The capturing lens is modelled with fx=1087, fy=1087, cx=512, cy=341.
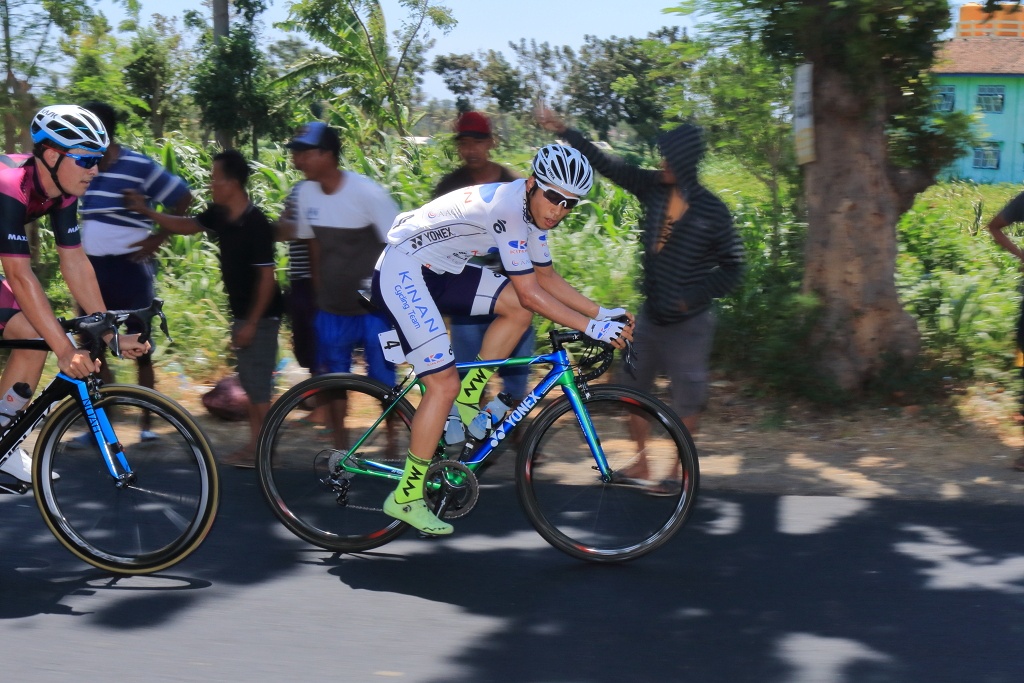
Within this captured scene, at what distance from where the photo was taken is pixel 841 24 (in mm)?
7180

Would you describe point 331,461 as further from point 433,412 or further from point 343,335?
point 343,335

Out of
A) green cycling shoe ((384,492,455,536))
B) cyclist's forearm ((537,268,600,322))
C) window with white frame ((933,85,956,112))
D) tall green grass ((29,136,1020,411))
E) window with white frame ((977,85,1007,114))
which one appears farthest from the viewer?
window with white frame ((977,85,1007,114))

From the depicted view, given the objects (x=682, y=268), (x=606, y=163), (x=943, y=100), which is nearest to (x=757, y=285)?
(x=943, y=100)

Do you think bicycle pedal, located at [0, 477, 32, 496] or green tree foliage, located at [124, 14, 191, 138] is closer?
bicycle pedal, located at [0, 477, 32, 496]

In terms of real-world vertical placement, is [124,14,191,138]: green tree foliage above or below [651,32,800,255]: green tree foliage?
above

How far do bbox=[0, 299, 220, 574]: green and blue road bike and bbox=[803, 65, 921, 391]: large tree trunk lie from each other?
4619 millimetres

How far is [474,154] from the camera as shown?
6516mm

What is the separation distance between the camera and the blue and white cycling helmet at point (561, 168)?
176 inches

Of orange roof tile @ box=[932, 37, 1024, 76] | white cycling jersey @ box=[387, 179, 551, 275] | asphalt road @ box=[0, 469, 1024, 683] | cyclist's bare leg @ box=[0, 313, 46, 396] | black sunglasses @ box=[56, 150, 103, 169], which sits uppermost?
orange roof tile @ box=[932, 37, 1024, 76]

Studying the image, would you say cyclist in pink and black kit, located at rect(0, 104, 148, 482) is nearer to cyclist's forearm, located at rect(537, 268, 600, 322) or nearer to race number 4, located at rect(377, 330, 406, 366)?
race number 4, located at rect(377, 330, 406, 366)

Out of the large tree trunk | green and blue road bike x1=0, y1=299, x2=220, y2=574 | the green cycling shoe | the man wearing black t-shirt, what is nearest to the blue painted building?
the large tree trunk

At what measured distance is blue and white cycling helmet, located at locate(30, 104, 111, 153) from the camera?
171 inches

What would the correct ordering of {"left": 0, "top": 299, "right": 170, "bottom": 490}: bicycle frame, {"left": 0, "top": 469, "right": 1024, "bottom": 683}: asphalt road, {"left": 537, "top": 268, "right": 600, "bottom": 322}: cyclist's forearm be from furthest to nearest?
1. {"left": 537, "top": 268, "right": 600, "bottom": 322}: cyclist's forearm
2. {"left": 0, "top": 299, "right": 170, "bottom": 490}: bicycle frame
3. {"left": 0, "top": 469, "right": 1024, "bottom": 683}: asphalt road

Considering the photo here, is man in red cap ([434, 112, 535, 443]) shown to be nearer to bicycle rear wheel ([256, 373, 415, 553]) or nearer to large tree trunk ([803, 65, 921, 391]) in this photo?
bicycle rear wheel ([256, 373, 415, 553])
